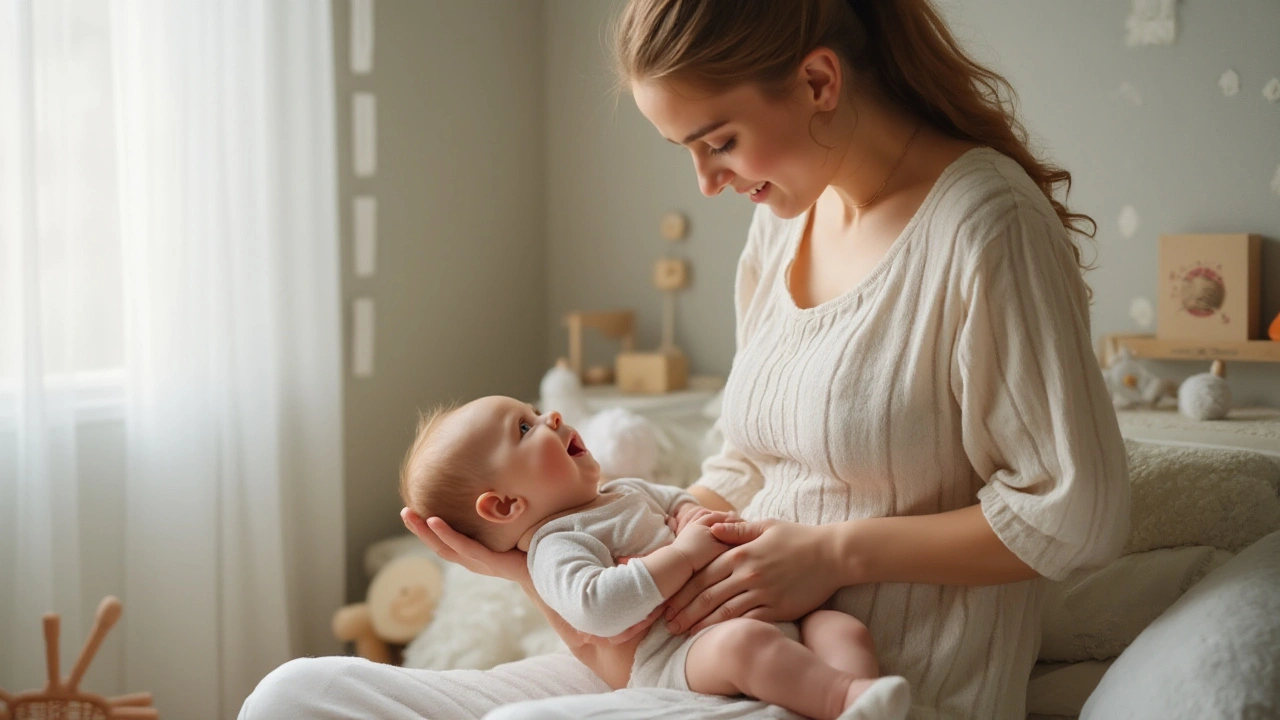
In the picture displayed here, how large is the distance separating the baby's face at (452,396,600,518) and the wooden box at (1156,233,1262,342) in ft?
4.18

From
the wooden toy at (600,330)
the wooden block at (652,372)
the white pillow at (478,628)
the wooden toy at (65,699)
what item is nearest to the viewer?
the wooden toy at (65,699)

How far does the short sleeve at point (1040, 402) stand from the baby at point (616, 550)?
239 millimetres

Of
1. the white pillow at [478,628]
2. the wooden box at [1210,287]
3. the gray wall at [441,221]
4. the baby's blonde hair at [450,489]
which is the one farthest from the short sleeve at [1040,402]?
the gray wall at [441,221]

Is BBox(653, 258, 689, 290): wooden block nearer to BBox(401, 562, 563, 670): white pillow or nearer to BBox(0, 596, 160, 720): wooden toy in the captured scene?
BBox(401, 562, 563, 670): white pillow

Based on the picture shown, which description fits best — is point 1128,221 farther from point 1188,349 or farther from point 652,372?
point 652,372

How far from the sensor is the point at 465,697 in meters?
1.32

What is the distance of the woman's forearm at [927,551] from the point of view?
1.23m

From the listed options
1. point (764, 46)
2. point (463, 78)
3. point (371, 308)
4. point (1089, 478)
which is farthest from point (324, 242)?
point (1089, 478)

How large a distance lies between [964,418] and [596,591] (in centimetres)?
46

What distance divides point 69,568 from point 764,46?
70.5 inches

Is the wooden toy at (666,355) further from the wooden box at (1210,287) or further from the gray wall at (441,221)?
the wooden box at (1210,287)

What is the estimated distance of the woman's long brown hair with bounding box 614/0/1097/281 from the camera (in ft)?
4.13

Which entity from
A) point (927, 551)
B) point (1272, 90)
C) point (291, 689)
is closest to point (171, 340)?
point (291, 689)

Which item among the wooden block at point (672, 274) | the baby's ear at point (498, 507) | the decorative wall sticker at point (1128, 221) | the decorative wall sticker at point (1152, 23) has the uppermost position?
the decorative wall sticker at point (1152, 23)
